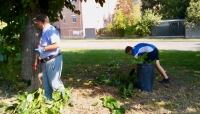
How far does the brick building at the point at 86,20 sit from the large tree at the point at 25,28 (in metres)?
33.9

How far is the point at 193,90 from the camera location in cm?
604

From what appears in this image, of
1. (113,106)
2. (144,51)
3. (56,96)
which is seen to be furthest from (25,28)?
(144,51)

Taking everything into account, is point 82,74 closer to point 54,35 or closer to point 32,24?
point 32,24

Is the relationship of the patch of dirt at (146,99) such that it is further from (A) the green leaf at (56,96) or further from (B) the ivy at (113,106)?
(A) the green leaf at (56,96)

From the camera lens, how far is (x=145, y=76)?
5.84 m

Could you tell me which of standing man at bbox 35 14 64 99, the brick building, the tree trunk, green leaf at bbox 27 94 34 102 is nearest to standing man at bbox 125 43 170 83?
the tree trunk

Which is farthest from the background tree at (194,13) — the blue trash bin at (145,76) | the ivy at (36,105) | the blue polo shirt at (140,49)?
the ivy at (36,105)

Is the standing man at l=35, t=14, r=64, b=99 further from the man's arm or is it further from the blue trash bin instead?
the blue trash bin

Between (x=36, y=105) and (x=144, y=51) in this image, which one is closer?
(x=36, y=105)

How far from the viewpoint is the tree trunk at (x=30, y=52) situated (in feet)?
17.7

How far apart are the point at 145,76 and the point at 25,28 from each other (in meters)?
2.85

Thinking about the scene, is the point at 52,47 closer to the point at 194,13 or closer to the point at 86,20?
the point at 194,13

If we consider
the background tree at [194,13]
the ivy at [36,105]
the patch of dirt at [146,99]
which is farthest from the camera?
the background tree at [194,13]

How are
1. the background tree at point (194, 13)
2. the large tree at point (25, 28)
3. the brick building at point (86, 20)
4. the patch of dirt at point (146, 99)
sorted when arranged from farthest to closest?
the brick building at point (86, 20), the background tree at point (194, 13), the large tree at point (25, 28), the patch of dirt at point (146, 99)
